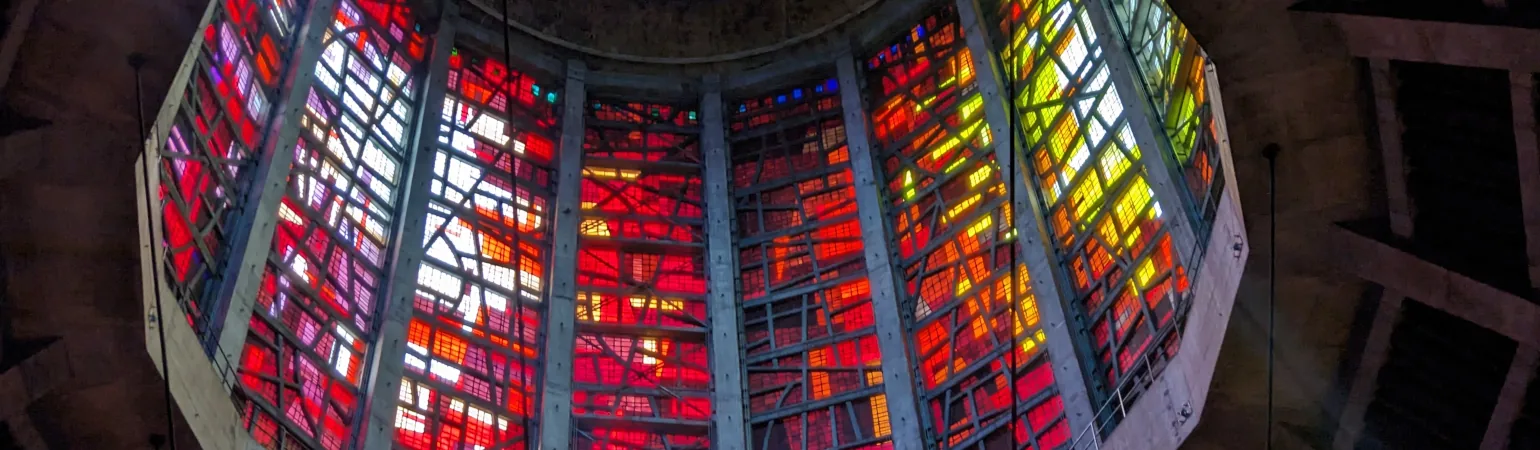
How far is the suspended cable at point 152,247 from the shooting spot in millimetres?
17922

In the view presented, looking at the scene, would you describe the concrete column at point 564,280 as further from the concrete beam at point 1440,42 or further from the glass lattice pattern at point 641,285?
the concrete beam at point 1440,42

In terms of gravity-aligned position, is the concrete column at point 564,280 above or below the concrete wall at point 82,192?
above

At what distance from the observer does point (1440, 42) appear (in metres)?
16.9

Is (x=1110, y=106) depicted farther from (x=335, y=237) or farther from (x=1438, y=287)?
(x=335, y=237)

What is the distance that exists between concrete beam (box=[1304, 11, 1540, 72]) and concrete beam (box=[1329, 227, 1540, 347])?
229cm

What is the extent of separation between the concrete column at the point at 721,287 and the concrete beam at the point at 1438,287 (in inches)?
572

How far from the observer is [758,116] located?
38.7m

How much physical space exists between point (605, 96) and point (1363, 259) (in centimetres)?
2244

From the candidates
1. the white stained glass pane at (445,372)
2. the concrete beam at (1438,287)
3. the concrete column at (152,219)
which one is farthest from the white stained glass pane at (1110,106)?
the concrete column at (152,219)

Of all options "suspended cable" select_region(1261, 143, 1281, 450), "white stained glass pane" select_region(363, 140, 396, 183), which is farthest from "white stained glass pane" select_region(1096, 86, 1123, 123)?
"white stained glass pane" select_region(363, 140, 396, 183)

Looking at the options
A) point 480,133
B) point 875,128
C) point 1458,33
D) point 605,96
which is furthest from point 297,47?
point 1458,33

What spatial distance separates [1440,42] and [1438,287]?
9.35ft

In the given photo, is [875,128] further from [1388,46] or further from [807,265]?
[1388,46]

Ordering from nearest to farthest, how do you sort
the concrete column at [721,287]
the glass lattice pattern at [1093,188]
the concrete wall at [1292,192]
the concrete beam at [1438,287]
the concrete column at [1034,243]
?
1. the concrete beam at [1438,287]
2. the concrete wall at [1292,192]
3. the glass lattice pattern at [1093,188]
4. the concrete column at [1034,243]
5. the concrete column at [721,287]
